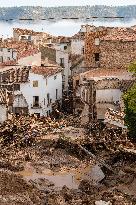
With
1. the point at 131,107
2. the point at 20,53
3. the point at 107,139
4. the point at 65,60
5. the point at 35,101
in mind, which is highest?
the point at 131,107

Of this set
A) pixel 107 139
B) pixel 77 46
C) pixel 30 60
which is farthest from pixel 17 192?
pixel 77 46

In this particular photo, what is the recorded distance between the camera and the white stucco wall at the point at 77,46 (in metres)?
75.0

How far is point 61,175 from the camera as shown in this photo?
35.9 metres

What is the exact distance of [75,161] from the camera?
38.6m

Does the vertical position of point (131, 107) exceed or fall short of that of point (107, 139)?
it exceeds it

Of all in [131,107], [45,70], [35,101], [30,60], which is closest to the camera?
[131,107]

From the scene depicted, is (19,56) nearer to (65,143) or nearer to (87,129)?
(87,129)

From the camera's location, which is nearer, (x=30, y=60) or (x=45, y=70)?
(x=45, y=70)

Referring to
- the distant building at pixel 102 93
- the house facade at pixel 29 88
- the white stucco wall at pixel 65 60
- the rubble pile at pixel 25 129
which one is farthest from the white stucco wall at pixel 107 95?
the white stucco wall at pixel 65 60

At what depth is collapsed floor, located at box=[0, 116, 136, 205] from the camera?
29672 millimetres

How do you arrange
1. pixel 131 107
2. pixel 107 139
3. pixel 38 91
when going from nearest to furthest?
pixel 131 107, pixel 107 139, pixel 38 91

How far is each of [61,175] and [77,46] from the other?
136 ft

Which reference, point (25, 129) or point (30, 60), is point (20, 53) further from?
point (25, 129)

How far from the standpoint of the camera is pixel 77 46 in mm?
75375
